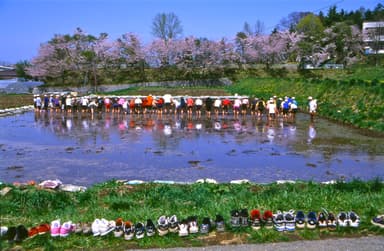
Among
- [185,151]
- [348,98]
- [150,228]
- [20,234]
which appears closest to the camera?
[20,234]

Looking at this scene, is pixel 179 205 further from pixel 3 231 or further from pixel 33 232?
pixel 3 231

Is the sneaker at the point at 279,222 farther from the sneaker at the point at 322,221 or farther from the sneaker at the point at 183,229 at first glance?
the sneaker at the point at 183,229

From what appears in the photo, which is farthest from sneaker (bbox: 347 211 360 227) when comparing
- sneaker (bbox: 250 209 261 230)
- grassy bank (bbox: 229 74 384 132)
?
grassy bank (bbox: 229 74 384 132)

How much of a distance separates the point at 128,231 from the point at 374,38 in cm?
6387

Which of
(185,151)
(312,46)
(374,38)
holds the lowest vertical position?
(185,151)

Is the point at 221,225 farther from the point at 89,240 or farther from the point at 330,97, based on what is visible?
the point at 330,97

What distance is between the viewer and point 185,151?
587 inches

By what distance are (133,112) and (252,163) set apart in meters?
15.0

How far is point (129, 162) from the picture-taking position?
13117mm

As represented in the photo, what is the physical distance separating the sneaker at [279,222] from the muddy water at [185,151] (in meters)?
4.86

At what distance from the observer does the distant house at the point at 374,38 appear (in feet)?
202

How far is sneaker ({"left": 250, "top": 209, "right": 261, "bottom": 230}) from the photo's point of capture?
5.98 metres

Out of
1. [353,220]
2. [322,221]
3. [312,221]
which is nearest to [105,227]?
[312,221]

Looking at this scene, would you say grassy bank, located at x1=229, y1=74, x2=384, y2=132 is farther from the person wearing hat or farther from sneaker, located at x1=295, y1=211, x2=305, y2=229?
sneaker, located at x1=295, y1=211, x2=305, y2=229
